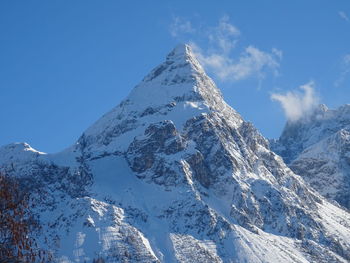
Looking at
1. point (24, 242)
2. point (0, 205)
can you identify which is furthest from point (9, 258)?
point (0, 205)

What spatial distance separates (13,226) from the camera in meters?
38.3

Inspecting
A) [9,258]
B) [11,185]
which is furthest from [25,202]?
[9,258]

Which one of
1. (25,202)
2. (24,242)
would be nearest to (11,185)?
(25,202)

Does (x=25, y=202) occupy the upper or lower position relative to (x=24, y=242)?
upper

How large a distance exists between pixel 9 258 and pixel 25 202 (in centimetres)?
363

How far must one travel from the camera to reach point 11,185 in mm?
39594

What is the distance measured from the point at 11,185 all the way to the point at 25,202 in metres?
1.24

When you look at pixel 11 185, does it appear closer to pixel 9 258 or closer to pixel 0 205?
pixel 0 205

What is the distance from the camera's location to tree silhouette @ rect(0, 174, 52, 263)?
1490 inches

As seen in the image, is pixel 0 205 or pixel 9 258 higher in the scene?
pixel 0 205

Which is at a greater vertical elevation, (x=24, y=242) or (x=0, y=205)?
(x=0, y=205)

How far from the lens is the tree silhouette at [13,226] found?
3784 centimetres

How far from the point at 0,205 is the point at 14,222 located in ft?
6.17

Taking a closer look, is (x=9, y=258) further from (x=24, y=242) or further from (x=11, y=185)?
(x=11, y=185)
